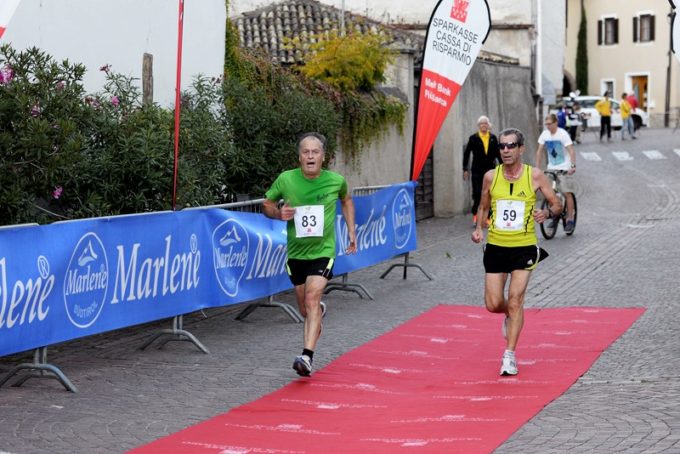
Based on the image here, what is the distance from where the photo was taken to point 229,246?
11.9 m

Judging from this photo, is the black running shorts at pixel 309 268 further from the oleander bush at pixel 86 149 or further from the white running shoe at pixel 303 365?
the oleander bush at pixel 86 149

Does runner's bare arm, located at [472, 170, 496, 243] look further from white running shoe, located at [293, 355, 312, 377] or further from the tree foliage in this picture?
the tree foliage

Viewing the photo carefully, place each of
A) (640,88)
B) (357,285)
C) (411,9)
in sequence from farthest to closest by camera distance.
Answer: (640,88) → (411,9) → (357,285)

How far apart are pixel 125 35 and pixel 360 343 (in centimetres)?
535

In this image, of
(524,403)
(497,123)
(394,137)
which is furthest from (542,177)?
(497,123)

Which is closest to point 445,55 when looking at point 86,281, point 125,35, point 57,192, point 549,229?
point 125,35

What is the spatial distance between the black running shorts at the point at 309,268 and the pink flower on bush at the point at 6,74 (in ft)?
8.81

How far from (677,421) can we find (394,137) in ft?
56.5

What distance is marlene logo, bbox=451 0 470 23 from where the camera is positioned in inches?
642

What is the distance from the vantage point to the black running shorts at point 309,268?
10.4 metres

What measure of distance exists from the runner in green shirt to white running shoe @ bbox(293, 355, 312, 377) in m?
0.29

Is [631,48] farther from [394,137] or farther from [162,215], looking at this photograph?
[162,215]

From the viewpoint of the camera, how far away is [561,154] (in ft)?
69.8

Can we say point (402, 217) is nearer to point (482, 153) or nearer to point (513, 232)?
point (482, 153)
